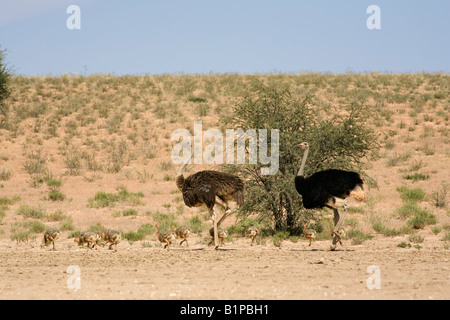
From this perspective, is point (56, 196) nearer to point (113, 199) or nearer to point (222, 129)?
point (113, 199)

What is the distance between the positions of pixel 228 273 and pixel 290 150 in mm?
6059

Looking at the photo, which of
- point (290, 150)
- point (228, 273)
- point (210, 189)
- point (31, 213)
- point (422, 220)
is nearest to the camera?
point (228, 273)

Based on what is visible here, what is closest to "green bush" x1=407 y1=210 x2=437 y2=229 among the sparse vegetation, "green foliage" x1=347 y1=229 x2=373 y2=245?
the sparse vegetation

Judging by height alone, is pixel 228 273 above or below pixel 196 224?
above

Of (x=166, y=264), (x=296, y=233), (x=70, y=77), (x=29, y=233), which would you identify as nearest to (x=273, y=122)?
(x=296, y=233)

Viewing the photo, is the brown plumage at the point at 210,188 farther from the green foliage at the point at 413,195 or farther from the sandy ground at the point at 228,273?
the green foliage at the point at 413,195

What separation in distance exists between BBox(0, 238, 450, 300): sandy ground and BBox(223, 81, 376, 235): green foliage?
1767 mm

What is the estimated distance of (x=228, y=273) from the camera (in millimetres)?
10609

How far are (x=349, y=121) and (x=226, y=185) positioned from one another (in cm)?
436

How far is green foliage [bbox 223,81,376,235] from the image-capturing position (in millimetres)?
15984

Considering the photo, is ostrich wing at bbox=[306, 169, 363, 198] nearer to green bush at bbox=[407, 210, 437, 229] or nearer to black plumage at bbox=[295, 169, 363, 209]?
black plumage at bbox=[295, 169, 363, 209]

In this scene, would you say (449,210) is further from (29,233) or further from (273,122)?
(29,233)

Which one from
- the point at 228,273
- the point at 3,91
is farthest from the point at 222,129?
the point at 228,273
